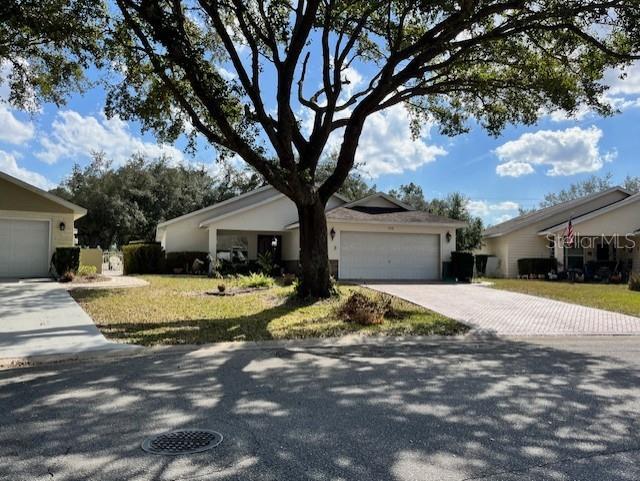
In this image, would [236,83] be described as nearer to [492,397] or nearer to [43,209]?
Result: [492,397]

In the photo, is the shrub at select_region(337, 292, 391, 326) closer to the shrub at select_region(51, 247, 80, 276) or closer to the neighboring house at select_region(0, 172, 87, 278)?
the shrub at select_region(51, 247, 80, 276)

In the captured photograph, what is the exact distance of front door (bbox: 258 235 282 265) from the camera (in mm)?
27250

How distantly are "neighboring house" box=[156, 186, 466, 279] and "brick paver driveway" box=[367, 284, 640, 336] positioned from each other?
478 centimetres

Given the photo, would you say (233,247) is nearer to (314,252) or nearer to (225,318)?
(314,252)

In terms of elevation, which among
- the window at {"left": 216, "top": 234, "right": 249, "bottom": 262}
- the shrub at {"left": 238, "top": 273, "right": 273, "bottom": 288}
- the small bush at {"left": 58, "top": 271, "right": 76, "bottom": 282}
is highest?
the window at {"left": 216, "top": 234, "right": 249, "bottom": 262}

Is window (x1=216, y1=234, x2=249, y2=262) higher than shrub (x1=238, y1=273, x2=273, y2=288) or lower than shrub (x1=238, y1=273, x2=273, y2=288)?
higher

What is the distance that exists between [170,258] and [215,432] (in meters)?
22.1

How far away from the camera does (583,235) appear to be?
2619 cm

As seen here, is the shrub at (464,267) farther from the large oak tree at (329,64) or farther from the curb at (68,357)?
the curb at (68,357)

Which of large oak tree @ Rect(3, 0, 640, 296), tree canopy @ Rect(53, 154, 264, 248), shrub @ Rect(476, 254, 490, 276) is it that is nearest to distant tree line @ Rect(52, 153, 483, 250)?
tree canopy @ Rect(53, 154, 264, 248)

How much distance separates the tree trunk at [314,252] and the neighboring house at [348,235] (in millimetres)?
8187

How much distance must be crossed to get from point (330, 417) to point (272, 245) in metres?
22.8

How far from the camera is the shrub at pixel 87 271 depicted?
64.7 ft

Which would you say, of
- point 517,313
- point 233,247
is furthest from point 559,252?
point 233,247
